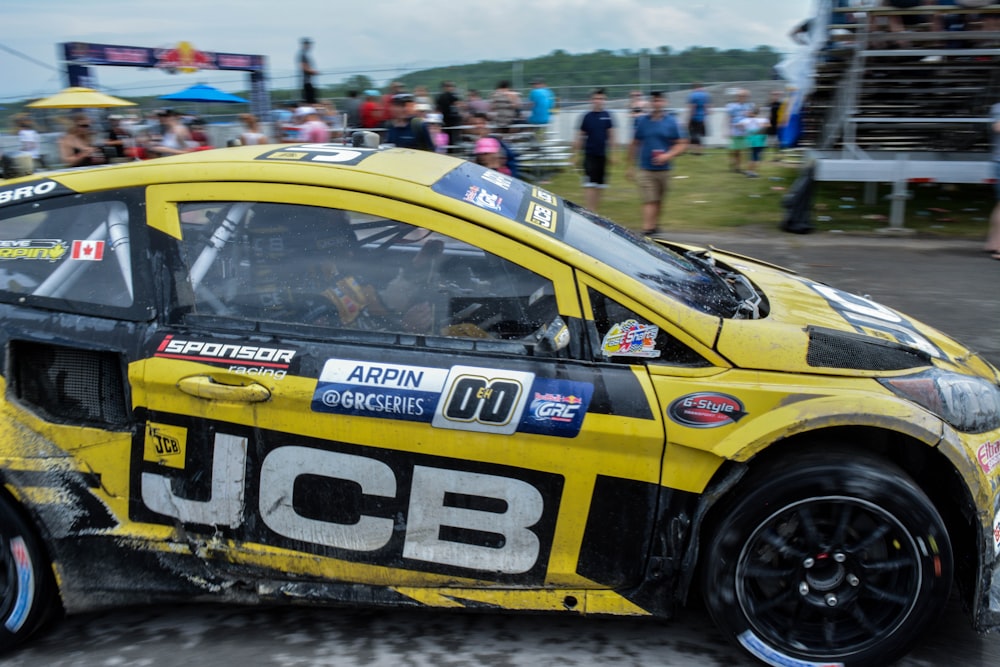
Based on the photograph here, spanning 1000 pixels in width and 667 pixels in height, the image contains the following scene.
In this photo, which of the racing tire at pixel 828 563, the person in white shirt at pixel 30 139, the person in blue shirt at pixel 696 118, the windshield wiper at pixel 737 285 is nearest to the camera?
the racing tire at pixel 828 563

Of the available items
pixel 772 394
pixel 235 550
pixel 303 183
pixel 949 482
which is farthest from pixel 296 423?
pixel 949 482

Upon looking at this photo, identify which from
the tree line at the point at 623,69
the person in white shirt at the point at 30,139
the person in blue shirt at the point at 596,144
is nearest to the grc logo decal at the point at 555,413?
the person in blue shirt at the point at 596,144

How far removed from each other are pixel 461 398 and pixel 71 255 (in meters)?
1.54

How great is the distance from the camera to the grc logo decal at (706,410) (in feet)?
8.69

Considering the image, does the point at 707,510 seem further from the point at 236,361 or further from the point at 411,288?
the point at 236,361

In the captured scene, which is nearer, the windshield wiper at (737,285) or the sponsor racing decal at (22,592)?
the sponsor racing decal at (22,592)

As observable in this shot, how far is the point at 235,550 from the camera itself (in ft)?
9.38

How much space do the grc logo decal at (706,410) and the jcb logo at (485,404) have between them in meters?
0.48

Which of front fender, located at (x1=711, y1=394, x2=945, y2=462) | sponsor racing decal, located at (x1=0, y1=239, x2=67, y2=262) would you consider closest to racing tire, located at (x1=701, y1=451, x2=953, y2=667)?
front fender, located at (x1=711, y1=394, x2=945, y2=462)

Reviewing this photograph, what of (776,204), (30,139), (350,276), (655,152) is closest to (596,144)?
(655,152)

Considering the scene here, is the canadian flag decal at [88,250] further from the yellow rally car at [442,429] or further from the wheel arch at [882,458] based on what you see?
the wheel arch at [882,458]

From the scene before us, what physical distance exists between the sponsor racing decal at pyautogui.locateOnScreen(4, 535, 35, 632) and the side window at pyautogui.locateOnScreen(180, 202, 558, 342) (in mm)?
1067

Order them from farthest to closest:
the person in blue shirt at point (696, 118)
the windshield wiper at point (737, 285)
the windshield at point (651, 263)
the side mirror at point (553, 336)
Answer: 1. the person in blue shirt at point (696, 118)
2. the windshield wiper at point (737, 285)
3. the windshield at point (651, 263)
4. the side mirror at point (553, 336)

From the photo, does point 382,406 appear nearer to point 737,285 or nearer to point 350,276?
point 350,276
